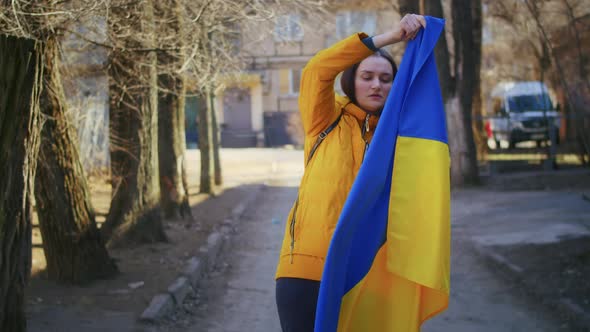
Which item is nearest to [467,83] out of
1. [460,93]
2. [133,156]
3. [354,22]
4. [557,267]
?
[460,93]

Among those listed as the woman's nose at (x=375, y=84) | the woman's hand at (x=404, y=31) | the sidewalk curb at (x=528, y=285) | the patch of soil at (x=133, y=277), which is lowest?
the sidewalk curb at (x=528, y=285)

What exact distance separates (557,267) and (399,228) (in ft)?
19.7

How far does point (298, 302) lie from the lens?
330 centimetres

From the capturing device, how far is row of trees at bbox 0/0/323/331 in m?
5.27

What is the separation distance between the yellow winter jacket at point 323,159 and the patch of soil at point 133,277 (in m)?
4.31

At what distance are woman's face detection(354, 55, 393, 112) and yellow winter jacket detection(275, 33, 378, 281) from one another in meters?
0.05

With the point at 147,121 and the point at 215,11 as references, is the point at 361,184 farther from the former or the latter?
the point at 147,121

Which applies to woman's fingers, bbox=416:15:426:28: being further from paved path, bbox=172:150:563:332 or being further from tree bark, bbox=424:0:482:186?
tree bark, bbox=424:0:482:186

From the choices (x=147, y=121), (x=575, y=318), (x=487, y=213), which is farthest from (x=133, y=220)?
(x=487, y=213)

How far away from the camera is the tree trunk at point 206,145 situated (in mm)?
18000

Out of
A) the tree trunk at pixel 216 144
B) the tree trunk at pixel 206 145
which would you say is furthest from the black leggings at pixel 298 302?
the tree trunk at pixel 216 144

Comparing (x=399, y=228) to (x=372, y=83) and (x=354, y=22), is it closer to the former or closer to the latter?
(x=372, y=83)

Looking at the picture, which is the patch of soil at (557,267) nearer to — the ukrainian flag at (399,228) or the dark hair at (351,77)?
the ukrainian flag at (399,228)

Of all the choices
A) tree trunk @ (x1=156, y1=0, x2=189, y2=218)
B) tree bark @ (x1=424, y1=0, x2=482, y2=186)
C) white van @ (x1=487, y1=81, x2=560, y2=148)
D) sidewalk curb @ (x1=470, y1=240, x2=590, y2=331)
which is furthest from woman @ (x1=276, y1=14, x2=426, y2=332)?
white van @ (x1=487, y1=81, x2=560, y2=148)
